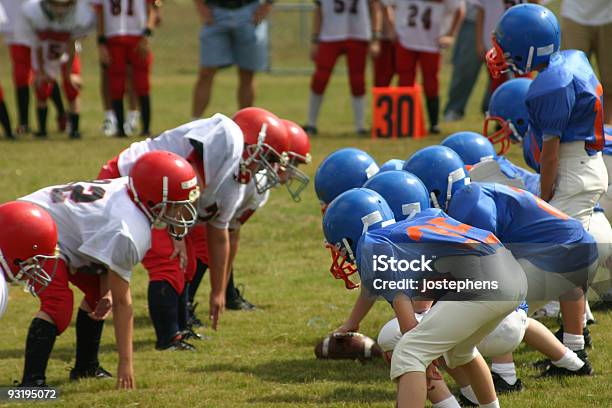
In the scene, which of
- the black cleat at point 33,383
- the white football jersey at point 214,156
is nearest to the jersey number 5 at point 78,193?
the white football jersey at point 214,156

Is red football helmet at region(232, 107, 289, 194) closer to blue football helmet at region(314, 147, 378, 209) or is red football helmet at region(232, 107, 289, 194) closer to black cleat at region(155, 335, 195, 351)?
blue football helmet at region(314, 147, 378, 209)

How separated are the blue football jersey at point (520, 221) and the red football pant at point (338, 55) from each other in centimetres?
750

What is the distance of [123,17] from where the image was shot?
1221cm

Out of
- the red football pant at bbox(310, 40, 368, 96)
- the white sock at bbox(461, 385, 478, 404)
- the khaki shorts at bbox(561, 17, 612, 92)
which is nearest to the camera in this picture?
the white sock at bbox(461, 385, 478, 404)

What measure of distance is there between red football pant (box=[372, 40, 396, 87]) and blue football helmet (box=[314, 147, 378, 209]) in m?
6.94

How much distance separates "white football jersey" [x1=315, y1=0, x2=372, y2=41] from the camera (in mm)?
12258

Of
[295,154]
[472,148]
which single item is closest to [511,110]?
[472,148]

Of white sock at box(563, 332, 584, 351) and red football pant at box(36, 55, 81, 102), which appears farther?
red football pant at box(36, 55, 81, 102)

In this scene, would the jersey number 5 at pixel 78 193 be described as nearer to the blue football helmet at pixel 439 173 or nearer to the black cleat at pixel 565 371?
the blue football helmet at pixel 439 173

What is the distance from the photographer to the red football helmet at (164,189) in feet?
17.6

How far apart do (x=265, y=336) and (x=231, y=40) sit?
233 inches

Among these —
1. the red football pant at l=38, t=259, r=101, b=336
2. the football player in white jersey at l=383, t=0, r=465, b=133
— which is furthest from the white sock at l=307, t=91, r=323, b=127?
the red football pant at l=38, t=259, r=101, b=336

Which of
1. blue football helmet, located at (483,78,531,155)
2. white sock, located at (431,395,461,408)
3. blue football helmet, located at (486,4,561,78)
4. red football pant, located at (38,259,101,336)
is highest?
blue football helmet, located at (486,4,561,78)

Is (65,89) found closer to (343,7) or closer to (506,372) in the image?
(343,7)
